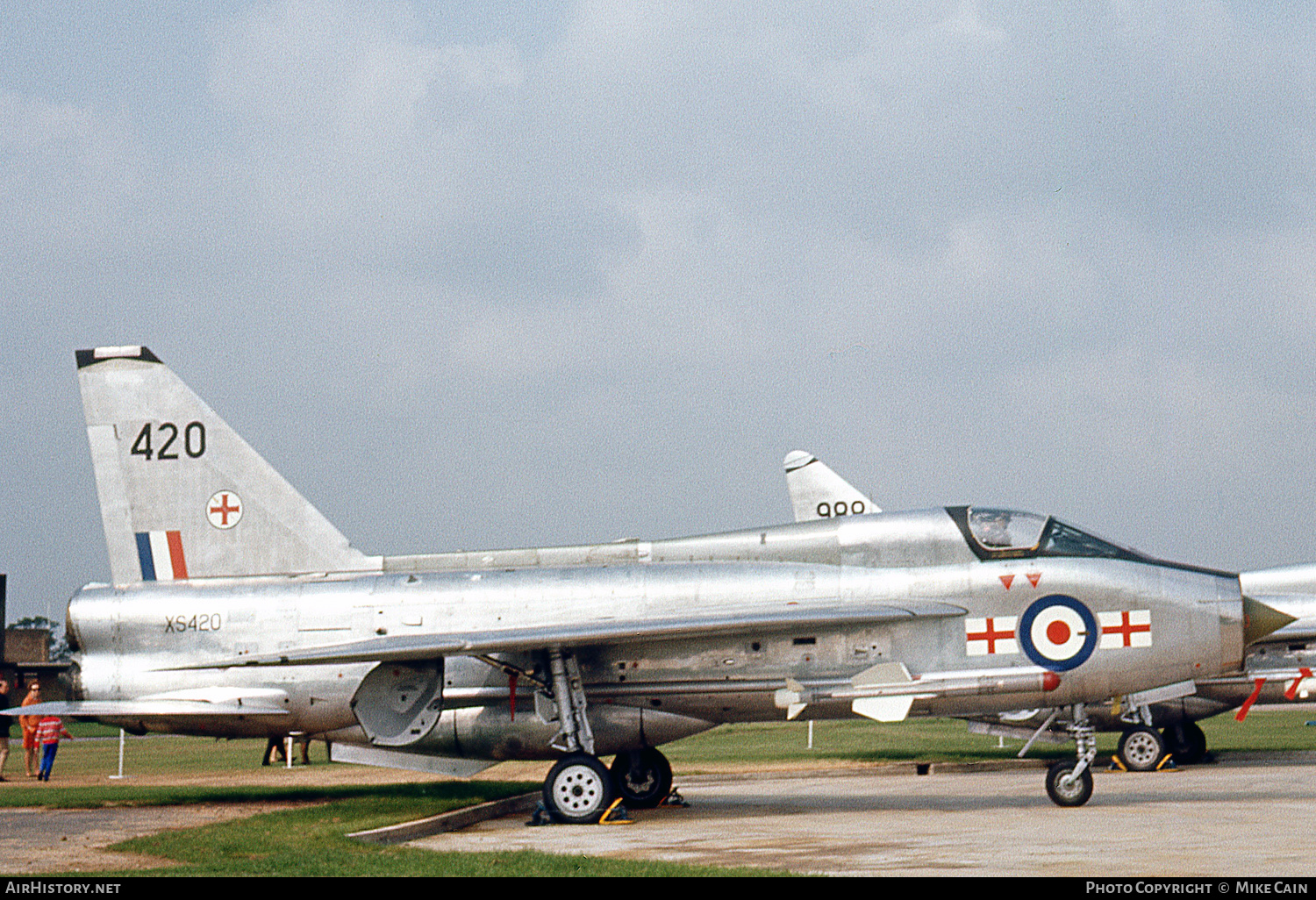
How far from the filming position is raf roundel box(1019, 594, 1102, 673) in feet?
44.9

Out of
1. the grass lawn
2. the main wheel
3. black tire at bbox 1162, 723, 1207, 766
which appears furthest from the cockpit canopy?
black tire at bbox 1162, 723, 1207, 766

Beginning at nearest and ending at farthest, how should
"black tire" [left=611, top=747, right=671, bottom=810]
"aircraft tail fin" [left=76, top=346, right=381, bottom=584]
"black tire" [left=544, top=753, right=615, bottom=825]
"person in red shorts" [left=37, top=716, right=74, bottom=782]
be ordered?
"black tire" [left=544, top=753, right=615, bottom=825]
"black tire" [left=611, top=747, right=671, bottom=810]
"aircraft tail fin" [left=76, top=346, right=381, bottom=584]
"person in red shorts" [left=37, top=716, right=74, bottom=782]

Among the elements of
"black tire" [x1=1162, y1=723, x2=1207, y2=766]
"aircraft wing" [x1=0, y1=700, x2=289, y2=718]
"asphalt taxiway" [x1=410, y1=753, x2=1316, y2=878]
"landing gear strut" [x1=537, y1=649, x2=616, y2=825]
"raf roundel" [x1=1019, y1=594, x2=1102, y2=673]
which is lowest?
"black tire" [x1=1162, y1=723, x2=1207, y2=766]

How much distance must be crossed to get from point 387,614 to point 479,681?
51.5 inches

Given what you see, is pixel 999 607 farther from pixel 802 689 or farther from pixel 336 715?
pixel 336 715

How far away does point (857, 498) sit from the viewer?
2625 cm

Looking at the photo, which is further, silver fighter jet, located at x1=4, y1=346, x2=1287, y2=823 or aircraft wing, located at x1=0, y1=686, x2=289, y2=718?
aircraft wing, located at x1=0, y1=686, x2=289, y2=718

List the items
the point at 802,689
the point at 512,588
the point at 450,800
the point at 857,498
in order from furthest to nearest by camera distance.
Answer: the point at 857,498
the point at 450,800
the point at 512,588
the point at 802,689

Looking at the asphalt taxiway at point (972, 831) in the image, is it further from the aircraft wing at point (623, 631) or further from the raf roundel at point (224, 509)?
the raf roundel at point (224, 509)

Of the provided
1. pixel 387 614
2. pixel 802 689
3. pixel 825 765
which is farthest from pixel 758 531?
pixel 825 765

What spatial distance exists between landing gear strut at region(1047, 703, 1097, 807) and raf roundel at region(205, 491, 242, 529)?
10169mm

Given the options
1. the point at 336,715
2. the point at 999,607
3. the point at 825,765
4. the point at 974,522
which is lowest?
the point at 825,765

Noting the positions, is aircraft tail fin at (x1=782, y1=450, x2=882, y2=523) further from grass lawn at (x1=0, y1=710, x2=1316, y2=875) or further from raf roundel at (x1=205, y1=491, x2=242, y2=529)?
raf roundel at (x1=205, y1=491, x2=242, y2=529)

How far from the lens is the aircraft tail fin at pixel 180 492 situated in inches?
642
